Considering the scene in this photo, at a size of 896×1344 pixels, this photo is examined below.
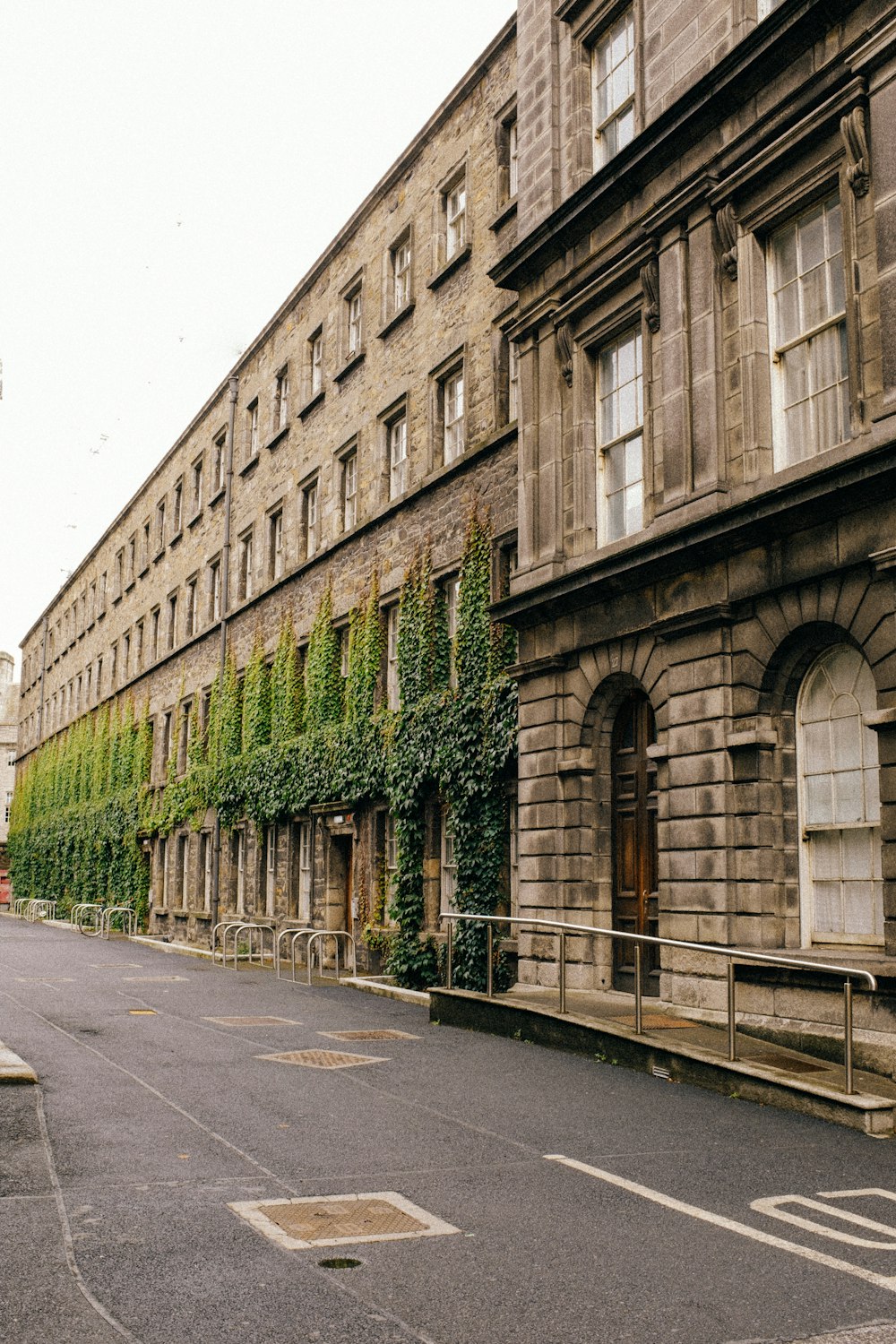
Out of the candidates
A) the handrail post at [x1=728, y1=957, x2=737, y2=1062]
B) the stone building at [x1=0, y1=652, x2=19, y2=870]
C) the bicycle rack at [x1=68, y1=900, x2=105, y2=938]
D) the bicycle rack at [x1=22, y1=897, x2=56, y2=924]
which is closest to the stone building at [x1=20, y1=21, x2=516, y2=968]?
the bicycle rack at [x1=68, y1=900, x2=105, y2=938]

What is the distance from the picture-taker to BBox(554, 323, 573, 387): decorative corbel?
16.3 metres

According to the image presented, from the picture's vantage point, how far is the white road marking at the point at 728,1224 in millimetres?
5785

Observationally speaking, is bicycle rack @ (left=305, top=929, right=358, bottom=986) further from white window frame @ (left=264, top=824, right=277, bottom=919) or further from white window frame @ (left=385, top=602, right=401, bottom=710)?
white window frame @ (left=385, top=602, right=401, bottom=710)

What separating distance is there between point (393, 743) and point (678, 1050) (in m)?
11.2

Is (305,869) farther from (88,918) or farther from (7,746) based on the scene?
(7,746)

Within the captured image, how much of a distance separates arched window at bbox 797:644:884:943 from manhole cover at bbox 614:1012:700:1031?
138 centimetres

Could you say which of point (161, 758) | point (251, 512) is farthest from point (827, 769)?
point (161, 758)

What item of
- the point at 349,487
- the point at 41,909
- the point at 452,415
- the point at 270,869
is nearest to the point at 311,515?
the point at 349,487

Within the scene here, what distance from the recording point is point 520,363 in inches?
681

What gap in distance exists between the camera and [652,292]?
14.6 metres

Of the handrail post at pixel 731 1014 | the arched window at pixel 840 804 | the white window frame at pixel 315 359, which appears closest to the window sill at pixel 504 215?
the white window frame at pixel 315 359

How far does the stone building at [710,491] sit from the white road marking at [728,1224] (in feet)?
12.7

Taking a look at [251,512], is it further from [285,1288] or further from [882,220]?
[285,1288]

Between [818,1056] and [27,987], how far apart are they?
1157cm
